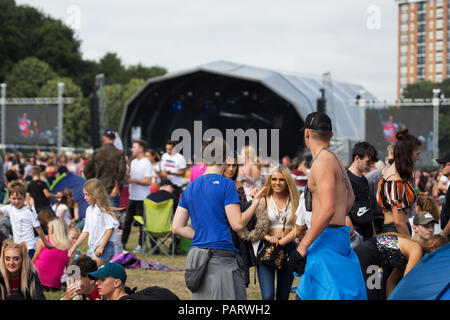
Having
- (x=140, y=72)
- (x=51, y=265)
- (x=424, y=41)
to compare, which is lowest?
(x=51, y=265)

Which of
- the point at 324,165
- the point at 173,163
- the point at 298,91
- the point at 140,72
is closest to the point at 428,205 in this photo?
the point at 324,165

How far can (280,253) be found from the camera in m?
5.69

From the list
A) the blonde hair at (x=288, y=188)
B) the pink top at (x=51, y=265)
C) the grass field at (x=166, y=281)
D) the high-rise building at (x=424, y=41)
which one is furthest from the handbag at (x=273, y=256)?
the high-rise building at (x=424, y=41)

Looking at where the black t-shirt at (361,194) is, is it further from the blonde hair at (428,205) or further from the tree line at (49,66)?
the tree line at (49,66)

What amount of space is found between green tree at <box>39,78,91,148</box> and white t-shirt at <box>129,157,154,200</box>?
1694 inches

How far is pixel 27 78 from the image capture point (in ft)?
177

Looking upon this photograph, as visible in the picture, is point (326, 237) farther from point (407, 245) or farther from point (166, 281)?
point (166, 281)

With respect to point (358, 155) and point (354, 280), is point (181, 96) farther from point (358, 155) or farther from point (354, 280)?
point (354, 280)

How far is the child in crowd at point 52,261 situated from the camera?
7355mm

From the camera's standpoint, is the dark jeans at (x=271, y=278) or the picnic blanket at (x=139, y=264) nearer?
the dark jeans at (x=271, y=278)

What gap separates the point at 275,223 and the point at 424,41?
103 metres

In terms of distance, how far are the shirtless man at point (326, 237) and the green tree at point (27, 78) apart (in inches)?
2078

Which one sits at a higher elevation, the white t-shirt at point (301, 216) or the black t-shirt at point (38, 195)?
the white t-shirt at point (301, 216)
